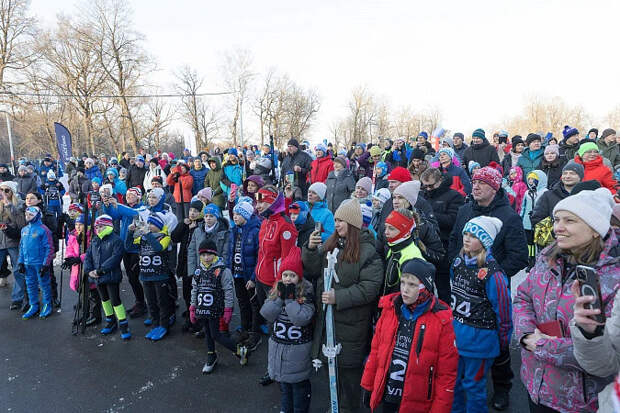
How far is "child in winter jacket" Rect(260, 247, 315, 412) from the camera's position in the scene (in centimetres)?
326

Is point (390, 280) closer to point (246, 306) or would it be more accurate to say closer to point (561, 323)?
point (561, 323)

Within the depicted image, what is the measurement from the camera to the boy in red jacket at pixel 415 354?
260cm

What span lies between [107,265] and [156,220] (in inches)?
36.3

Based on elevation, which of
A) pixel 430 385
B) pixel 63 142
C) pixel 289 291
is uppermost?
pixel 63 142

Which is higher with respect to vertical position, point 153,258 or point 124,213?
point 124,213

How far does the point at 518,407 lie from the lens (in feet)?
11.2

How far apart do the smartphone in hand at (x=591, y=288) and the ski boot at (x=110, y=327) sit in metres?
5.81

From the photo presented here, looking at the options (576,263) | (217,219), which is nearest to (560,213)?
(576,263)

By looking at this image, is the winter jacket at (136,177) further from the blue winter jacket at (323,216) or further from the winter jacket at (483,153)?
the winter jacket at (483,153)

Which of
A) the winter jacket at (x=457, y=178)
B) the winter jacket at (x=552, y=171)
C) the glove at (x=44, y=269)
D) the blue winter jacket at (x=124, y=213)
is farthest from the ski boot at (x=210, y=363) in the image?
the winter jacket at (x=552, y=171)

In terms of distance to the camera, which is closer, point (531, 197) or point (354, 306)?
point (354, 306)

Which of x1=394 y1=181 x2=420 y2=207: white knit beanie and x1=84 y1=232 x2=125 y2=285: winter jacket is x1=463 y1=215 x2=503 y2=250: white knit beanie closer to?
x1=394 y1=181 x2=420 y2=207: white knit beanie

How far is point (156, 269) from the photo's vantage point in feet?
16.9

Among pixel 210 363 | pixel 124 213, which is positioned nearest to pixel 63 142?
pixel 124 213
